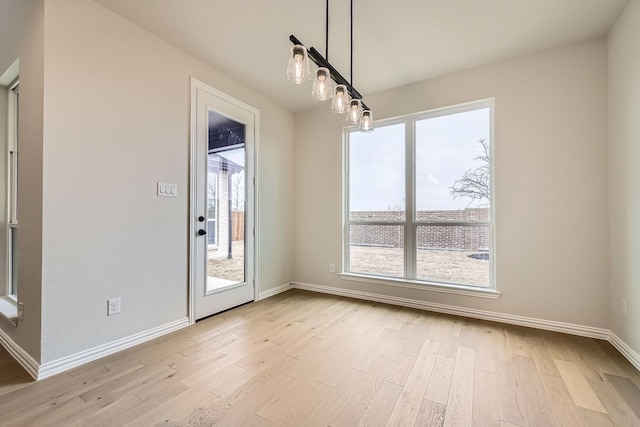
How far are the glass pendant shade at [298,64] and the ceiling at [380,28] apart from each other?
2.53 feet

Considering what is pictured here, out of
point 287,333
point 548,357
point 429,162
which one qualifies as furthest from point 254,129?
point 548,357

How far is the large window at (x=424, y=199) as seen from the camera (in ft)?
9.91

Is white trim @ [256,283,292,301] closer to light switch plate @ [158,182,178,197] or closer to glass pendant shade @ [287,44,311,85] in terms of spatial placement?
light switch plate @ [158,182,178,197]

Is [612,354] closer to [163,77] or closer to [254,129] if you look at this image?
[254,129]

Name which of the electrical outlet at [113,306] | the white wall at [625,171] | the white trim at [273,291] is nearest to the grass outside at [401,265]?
the white trim at [273,291]

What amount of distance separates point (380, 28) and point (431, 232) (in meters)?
2.19

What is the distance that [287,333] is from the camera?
8.39 feet

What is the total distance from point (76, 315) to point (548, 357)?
11.7 feet

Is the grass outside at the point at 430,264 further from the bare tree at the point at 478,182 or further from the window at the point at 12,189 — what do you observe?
the window at the point at 12,189

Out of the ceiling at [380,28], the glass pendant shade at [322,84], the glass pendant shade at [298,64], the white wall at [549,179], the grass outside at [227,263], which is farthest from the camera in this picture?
the grass outside at [227,263]

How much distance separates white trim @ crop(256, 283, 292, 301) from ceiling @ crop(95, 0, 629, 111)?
273 centimetres

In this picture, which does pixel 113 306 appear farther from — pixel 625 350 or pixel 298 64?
pixel 625 350

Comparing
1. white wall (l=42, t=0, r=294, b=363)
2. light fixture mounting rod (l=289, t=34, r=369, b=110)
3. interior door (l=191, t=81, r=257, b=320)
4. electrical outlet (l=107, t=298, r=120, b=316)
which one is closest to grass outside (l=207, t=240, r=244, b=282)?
interior door (l=191, t=81, r=257, b=320)

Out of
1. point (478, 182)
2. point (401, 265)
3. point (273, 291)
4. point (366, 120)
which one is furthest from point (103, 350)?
point (478, 182)
